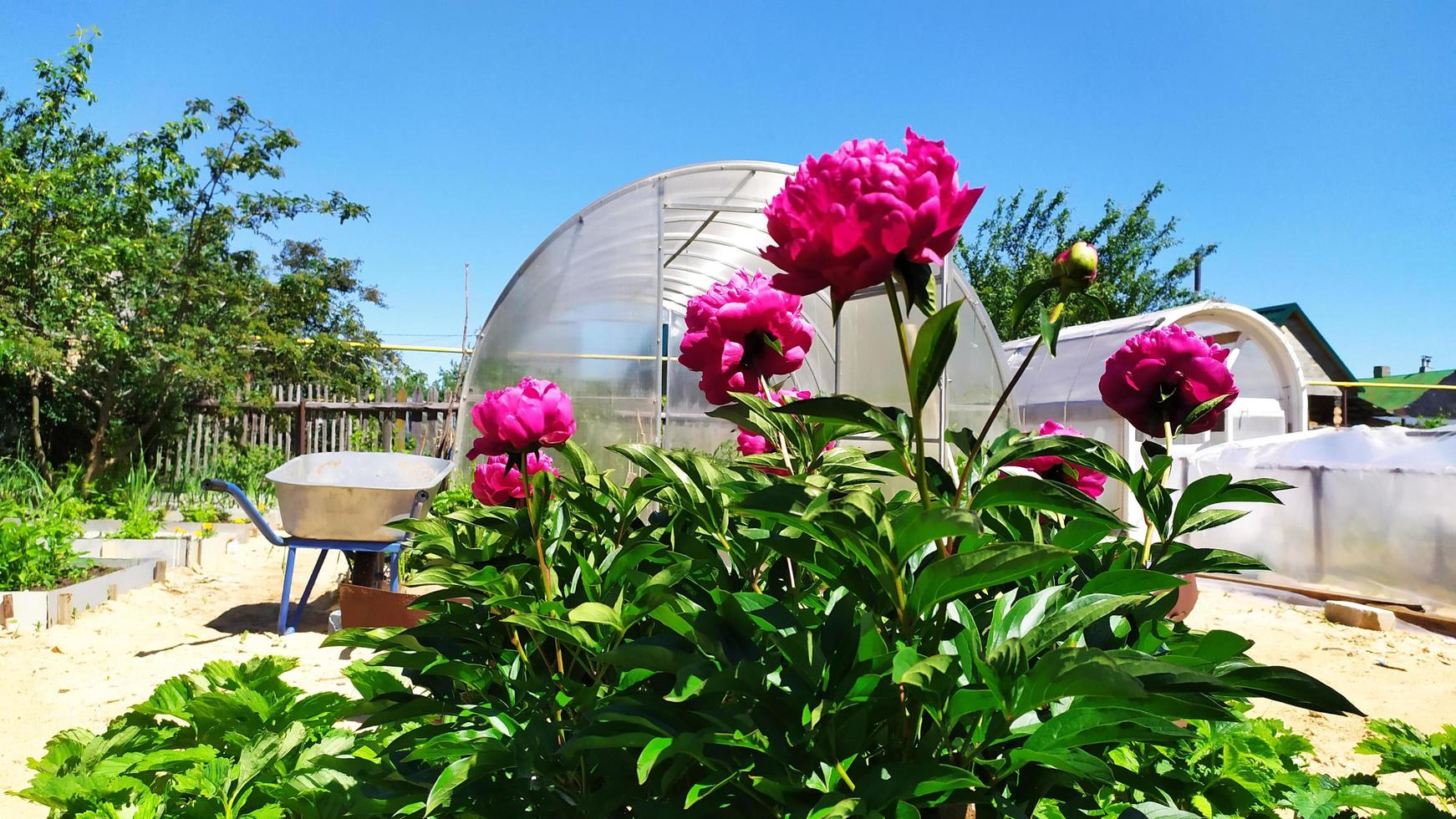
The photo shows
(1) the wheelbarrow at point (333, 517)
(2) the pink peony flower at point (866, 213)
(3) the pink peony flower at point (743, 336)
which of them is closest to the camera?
(2) the pink peony flower at point (866, 213)

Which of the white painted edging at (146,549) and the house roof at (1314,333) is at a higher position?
the house roof at (1314,333)

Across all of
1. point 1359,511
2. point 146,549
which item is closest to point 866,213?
point 146,549

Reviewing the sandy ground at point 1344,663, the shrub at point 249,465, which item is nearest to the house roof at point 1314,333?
the sandy ground at point 1344,663

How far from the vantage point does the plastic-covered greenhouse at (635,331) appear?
6.51m

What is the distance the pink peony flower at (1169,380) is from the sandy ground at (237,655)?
280 cm

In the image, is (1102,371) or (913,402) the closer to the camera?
(913,402)

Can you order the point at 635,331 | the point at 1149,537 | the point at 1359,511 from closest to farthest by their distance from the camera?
the point at 1149,537 → the point at 635,331 → the point at 1359,511

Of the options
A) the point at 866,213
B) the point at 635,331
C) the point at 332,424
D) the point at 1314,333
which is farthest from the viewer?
the point at 1314,333

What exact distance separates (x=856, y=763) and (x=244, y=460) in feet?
34.6

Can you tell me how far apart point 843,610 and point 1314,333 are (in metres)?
23.2

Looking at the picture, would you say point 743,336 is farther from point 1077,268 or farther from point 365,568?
point 365,568

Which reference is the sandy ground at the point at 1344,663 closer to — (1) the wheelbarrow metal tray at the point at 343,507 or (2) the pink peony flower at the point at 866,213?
(2) the pink peony flower at the point at 866,213

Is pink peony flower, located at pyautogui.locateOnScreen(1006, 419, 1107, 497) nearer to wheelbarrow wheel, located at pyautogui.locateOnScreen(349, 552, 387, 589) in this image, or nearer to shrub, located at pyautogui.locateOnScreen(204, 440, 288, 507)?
wheelbarrow wheel, located at pyautogui.locateOnScreen(349, 552, 387, 589)

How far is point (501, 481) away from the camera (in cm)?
138
